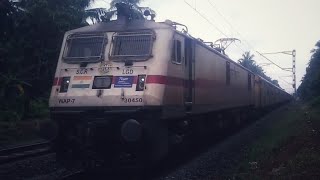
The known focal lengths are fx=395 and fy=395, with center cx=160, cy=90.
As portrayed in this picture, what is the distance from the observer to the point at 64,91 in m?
9.56

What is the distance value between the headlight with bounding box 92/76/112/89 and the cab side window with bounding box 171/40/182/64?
170 centimetres

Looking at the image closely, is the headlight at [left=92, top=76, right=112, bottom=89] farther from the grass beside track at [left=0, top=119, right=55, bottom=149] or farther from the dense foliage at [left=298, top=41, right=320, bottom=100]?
the dense foliage at [left=298, top=41, right=320, bottom=100]

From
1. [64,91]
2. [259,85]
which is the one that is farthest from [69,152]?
[259,85]

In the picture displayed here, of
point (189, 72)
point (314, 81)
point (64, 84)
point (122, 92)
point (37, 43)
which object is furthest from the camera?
point (314, 81)

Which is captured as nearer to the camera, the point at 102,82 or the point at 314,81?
the point at 102,82

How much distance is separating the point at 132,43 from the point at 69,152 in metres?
3.01

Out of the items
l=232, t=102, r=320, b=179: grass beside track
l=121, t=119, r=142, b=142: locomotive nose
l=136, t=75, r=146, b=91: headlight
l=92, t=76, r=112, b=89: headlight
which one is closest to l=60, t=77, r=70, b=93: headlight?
l=92, t=76, r=112, b=89: headlight

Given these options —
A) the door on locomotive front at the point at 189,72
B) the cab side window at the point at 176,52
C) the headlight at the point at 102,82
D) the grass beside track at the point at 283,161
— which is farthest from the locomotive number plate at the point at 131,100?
the grass beside track at the point at 283,161

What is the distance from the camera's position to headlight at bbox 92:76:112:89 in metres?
9.27

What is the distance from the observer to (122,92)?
29.6 ft

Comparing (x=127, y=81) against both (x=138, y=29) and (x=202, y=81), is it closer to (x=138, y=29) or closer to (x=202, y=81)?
(x=138, y=29)

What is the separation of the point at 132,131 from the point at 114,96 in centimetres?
109

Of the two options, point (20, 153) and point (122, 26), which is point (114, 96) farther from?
point (20, 153)

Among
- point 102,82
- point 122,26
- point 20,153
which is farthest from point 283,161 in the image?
point 20,153
